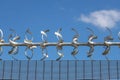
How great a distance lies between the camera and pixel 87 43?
17.2m

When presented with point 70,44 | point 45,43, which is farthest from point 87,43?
point 45,43

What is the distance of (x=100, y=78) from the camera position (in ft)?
195

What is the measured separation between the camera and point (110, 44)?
17.2 metres

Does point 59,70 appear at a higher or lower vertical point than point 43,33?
lower

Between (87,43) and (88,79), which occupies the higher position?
(87,43)

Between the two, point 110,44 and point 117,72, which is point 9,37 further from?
point 117,72

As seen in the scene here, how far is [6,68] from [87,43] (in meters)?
43.8

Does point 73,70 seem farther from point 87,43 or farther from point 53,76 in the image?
point 87,43

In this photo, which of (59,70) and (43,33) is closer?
(43,33)

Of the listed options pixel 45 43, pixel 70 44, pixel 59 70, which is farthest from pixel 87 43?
pixel 59 70

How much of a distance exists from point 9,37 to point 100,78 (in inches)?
1668

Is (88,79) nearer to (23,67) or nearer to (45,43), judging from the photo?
(23,67)

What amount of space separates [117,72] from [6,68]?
52.2 ft

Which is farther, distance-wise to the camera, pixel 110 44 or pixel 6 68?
pixel 6 68
